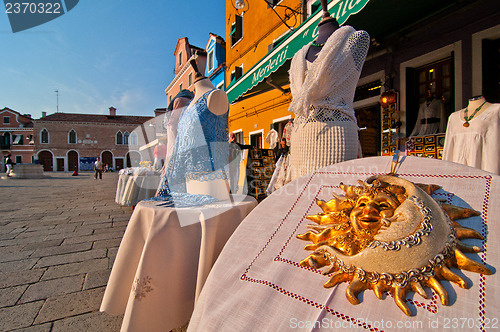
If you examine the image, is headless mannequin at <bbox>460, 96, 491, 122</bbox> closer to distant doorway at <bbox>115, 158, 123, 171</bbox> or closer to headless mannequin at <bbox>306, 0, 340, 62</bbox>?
headless mannequin at <bbox>306, 0, 340, 62</bbox>

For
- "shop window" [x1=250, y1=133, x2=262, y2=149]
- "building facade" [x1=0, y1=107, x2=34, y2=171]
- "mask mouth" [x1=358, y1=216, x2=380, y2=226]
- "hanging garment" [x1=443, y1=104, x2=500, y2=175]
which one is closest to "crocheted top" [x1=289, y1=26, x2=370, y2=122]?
"mask mouth" [x1=358, y1=216, x2=380, y2=226]

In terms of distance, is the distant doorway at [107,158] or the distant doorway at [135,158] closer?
the distant doorway at [135,158]

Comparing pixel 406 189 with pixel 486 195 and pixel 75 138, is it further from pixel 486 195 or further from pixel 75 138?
pixel 75 138

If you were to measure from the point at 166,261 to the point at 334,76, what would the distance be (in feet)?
4.81

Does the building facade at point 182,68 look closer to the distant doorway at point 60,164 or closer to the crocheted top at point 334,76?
the crocheted top at point 334,76

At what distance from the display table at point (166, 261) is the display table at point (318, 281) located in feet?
1.46

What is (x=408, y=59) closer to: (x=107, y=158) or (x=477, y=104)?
(x=477, y=104)

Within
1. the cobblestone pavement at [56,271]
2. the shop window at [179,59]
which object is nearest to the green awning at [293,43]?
the cobblestone pavement at [56,271]

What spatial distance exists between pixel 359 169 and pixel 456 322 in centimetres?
50

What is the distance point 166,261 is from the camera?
118cm

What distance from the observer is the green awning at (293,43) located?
210 cm

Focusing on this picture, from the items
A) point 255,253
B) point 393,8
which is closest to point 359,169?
point 255,253

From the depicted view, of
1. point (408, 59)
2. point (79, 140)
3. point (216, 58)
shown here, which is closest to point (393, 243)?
point (408, 59)

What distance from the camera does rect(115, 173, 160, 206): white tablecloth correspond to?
513cm
